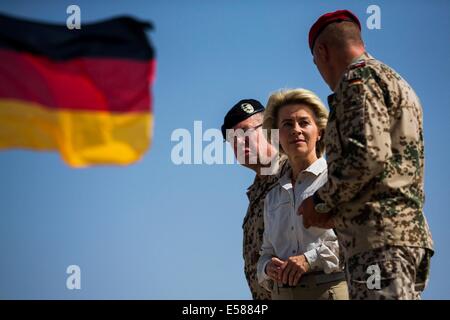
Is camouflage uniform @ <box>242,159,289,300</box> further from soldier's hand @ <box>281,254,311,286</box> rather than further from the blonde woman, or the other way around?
soldier's hand @ <box>281,254,311,286</box>

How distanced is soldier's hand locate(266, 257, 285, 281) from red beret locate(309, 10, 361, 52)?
182 cm

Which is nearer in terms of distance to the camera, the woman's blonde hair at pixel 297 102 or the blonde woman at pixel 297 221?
the blonde woman at pixel 297 221

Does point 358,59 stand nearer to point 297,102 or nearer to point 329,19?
point 329,19

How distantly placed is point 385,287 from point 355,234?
43 centimetres

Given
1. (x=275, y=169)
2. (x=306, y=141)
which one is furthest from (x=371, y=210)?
(x=275, y=169)

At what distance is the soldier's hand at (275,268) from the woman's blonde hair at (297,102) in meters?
1.17

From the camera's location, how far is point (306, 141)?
5.89 m

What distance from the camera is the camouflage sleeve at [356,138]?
4.14 meters

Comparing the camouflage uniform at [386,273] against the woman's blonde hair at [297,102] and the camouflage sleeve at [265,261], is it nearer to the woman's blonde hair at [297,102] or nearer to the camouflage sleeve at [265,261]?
the camouflage sleeve at [265,261]

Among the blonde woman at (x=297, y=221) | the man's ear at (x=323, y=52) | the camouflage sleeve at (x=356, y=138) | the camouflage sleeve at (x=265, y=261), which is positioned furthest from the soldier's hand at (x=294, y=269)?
the man's ear at (x=323, y=52)

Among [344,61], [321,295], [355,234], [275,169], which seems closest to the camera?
[355,234]

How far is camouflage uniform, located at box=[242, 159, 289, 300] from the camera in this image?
21.4 ft
